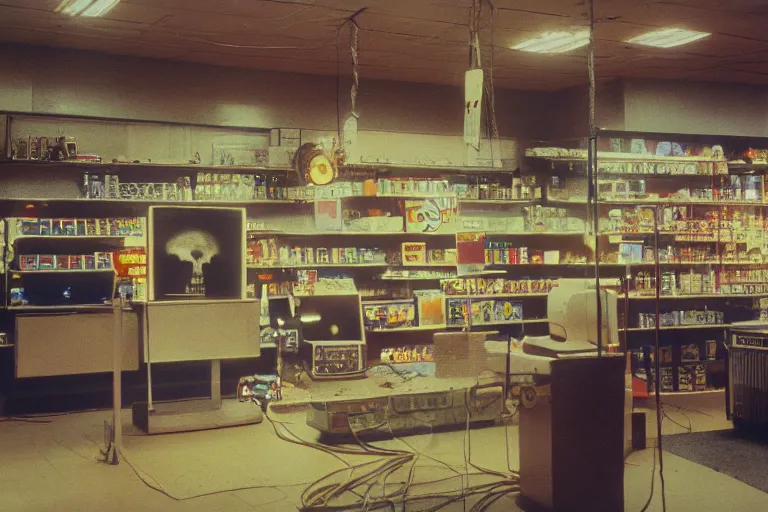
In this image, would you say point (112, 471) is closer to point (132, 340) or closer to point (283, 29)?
point (132, 340)

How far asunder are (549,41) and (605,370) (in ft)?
12.6

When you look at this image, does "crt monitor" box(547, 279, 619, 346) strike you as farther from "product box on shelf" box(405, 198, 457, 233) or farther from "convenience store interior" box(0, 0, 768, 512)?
"product box on shelf" box(405, 198, 457, 233)

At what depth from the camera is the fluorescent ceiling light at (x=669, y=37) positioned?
691cm

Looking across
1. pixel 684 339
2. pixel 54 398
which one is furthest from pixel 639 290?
pixel 54 398

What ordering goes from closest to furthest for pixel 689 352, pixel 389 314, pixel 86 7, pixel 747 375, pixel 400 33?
pixel 86 7, pixel 747 375, pixel 400 33, pixel 389 314, pixel 689 352

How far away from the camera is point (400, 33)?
6.87m

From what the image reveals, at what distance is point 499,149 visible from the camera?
9250 millimetres

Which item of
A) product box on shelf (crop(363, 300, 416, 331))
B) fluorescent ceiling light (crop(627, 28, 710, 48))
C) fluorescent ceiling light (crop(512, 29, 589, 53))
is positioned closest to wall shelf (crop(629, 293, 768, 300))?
product box on shelf (crop(363, 300, 416, 331))

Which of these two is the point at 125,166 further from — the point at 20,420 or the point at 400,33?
the point at 400,33

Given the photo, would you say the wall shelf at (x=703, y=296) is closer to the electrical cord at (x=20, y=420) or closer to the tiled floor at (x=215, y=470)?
Result: the tiled floor at (x=215, y=470)

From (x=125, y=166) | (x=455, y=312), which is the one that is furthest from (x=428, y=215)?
(x=125, y=166)

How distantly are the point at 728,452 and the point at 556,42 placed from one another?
385 cm

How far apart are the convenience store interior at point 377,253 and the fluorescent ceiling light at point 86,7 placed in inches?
2.1

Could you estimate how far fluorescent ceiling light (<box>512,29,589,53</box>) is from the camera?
22.9 feet
